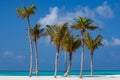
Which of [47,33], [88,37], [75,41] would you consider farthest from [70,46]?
[88,37]

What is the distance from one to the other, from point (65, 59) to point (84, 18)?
20046 mm

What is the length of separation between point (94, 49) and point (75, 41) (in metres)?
11.8

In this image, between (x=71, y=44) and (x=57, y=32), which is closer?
(x=57, y=32)

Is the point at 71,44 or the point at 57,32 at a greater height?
the point at 57,32

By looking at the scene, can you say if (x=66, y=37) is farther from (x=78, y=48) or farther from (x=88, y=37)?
(x=88, y=37)

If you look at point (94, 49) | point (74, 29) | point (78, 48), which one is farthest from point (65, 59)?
point (74, 29)

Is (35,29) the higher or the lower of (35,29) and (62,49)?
the higher

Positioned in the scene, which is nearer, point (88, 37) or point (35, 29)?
point (35, 29)

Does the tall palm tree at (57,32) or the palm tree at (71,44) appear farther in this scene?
the palm tree at (71,44)

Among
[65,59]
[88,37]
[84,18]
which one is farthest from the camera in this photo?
[65,59]

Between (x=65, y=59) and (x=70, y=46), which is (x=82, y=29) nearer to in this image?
(x=70, y=46)

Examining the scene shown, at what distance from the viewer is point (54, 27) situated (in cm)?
5622

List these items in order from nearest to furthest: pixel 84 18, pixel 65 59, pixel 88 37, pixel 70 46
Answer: pixel 84 18 → pixel 70 46 → pixel 88 37 → pixel 65 59

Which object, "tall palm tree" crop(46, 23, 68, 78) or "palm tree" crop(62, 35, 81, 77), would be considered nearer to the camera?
"tall palm tree" crop(46, 23, 68, 78)
